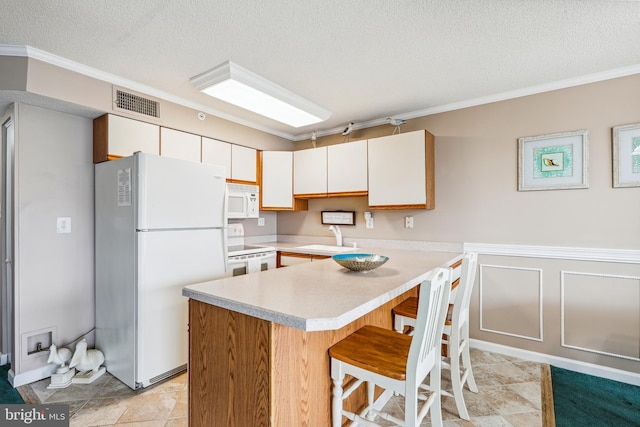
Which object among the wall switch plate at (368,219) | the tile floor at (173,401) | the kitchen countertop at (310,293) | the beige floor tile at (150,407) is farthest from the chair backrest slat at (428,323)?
the wall switch plate at (368,219)

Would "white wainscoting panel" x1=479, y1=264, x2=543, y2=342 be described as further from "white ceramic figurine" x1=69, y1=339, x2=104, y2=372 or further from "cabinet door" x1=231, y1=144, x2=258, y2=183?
"white ceramic figurine" x1=69, y1=339, x2=104, y2=372

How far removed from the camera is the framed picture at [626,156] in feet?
7.59

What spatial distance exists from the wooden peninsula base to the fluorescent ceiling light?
167cm

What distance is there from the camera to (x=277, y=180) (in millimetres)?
3879

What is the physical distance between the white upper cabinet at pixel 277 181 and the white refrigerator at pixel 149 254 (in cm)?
119

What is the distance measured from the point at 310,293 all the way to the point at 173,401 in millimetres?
1469

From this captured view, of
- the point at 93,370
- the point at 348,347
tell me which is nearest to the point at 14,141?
the point at 93,370

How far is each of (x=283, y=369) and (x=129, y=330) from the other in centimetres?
161

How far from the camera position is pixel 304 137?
13.9 ft

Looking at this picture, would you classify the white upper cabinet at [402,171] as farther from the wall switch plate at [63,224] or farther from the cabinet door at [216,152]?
the wall switch plate at [63,224]

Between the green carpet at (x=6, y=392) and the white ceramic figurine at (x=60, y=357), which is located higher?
the white ceramic figurine at (x=60, y=357)

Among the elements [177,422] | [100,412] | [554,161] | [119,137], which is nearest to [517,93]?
[554,161]

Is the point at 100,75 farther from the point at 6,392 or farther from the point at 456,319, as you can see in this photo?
the point at 456,319

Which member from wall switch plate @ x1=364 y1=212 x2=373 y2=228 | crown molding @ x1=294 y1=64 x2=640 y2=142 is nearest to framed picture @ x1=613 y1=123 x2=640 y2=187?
crown molding @ x1=294 y1=64 x2=640 y2=142
